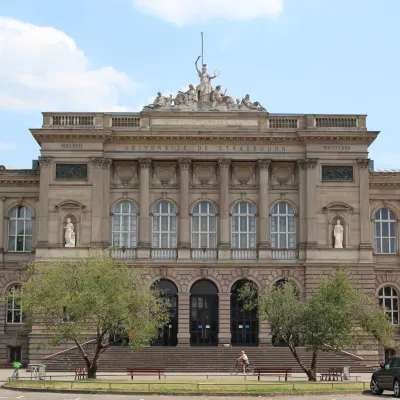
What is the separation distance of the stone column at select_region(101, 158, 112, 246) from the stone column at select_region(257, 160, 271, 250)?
11.6 m

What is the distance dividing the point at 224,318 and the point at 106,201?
1265cm

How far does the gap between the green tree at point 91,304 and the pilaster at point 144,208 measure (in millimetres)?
16896

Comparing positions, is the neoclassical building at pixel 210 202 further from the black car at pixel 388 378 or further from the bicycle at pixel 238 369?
the black car at pixel 388 378

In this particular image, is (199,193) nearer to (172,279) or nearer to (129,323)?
(172,279)

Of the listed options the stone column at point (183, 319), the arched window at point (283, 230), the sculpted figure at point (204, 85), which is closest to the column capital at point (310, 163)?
the arched window at point (283, 230)

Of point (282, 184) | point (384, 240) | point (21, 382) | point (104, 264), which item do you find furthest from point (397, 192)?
point (21, 382)

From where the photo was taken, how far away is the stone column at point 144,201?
6944 centimetres

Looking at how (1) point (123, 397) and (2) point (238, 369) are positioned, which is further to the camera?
(2) point (238, 369)

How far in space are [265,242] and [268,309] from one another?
1728 centimetres

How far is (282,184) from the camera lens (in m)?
70.7

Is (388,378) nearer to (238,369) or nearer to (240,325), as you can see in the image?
(238,369)

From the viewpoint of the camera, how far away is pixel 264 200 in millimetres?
69938

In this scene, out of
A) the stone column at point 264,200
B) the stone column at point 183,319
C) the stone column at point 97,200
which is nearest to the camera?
the stone column at point 183,319

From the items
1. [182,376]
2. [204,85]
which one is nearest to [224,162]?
[204,85]
